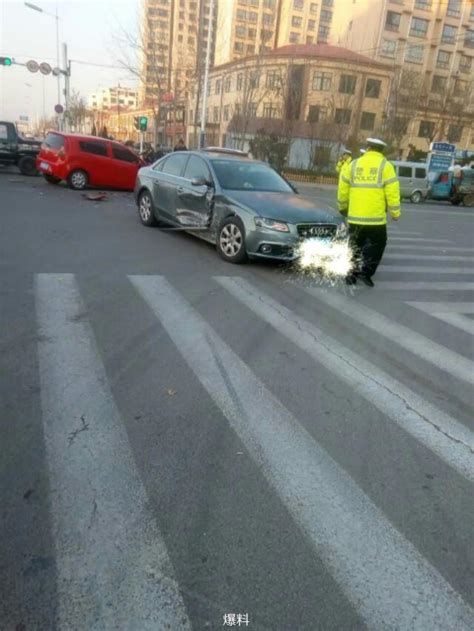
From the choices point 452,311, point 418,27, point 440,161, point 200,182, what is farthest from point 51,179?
point 418,27

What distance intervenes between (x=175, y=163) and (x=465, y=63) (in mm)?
73803

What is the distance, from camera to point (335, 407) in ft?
11.4

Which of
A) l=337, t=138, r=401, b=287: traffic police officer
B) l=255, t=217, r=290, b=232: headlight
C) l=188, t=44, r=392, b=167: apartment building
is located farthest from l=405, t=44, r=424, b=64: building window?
l=255, t=217, r=290, b=232: headlight

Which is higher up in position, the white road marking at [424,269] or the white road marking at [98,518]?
the white road marking at [424,269]

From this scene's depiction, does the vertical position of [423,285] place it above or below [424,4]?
below

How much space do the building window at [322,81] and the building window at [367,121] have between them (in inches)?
264

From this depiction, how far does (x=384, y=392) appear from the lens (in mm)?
3746

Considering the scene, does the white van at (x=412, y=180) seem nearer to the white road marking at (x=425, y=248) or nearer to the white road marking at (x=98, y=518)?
the white road marking at (x=425, y=248)

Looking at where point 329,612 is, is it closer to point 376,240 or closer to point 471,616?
point 471,616

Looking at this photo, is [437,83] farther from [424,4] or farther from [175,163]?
[175,163]

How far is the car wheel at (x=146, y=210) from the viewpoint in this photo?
9672 millimetres

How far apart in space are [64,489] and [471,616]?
76.0 inches

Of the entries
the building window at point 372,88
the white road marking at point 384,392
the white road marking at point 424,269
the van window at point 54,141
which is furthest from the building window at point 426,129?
the white road marking at point 384,392

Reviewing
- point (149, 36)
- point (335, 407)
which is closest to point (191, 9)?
point (149, 36)
